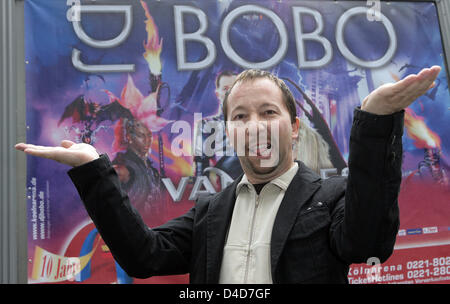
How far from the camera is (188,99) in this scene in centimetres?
149

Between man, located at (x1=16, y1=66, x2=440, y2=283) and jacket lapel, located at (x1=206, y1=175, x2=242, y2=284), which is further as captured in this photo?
jacket lapel, located at (x1=206, y1=175, x2=242, y2=284)

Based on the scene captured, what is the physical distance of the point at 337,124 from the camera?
1542 mm

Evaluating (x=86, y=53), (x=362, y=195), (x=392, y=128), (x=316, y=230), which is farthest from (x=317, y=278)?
(x=86, y=53)

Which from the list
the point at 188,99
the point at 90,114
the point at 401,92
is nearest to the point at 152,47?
the point at 188,99

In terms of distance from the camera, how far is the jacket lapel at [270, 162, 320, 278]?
0.65m

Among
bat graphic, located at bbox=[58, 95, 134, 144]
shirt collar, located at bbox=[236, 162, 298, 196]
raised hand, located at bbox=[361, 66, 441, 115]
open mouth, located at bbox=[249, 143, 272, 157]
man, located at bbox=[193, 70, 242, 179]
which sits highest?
bat graphic, located at bbox=[58, 95, 134, 144]

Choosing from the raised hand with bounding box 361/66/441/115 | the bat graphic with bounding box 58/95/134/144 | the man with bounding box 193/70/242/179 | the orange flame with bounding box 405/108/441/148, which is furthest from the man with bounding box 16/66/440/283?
the orange flame with bounding box 405/108/441/148

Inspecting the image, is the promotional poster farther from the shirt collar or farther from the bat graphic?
the shirt collar

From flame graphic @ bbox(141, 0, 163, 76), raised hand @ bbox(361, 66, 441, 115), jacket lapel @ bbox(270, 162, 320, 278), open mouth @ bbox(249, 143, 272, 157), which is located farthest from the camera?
flame graphic @ bbox(141, 0, 163, 76)

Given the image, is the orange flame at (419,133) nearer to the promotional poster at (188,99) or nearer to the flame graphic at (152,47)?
the promotional poster at (188,99)

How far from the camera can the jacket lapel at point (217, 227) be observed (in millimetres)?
708

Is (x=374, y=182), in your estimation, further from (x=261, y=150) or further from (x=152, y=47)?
(x=152, y=47)

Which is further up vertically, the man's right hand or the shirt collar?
the man's right hand

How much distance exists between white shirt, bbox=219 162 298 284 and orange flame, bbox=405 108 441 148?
1049 millimetres
